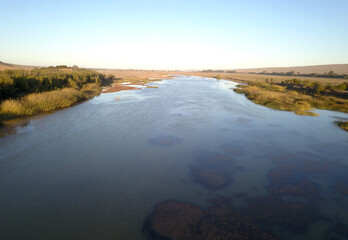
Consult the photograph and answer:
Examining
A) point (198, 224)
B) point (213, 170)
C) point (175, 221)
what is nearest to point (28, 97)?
point (213, 170)

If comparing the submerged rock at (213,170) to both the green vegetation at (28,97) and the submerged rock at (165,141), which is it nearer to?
the submerged rock at (165,141)

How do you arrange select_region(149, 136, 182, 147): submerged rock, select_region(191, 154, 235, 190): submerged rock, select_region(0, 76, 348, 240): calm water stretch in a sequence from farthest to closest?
select_region(149, 136, 182, 147): submerged rock → select_region(191, 154, 235, 190): submerged rock → select_region(0, 76, 348, 240): calm water stretch

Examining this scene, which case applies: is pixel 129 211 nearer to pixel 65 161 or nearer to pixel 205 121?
pixel 65 161

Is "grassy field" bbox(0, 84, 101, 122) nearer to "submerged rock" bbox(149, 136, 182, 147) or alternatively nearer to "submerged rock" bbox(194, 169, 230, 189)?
"submerged rock" bbox(149, 136, 182, 147)

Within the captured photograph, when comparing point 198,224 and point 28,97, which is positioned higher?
point 28,97

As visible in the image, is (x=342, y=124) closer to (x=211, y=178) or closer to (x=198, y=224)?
(x=211, y=178)

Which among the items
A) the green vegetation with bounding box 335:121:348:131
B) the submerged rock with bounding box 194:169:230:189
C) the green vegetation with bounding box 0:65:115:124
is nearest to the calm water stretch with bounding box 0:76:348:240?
the submerged rock with bounding box 194:169:230:189

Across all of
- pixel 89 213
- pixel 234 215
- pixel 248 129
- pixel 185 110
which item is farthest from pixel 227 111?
pixel 89 213

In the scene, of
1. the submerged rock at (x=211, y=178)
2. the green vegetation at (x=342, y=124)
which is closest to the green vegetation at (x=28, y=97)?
the submerged rock at (x=211, y=178)

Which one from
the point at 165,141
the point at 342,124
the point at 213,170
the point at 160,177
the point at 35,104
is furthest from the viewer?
the point at 35,104
